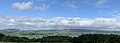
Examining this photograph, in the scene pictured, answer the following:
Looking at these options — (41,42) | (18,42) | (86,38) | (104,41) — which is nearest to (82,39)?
(86,38)

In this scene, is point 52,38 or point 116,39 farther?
point 52,38

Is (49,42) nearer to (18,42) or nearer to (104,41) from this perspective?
(18,42)

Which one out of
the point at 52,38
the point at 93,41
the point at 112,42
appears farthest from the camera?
the point at 52,38

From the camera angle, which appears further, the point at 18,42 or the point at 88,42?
the point at 88,42

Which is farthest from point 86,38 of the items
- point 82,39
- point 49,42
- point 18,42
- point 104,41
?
point 18,42

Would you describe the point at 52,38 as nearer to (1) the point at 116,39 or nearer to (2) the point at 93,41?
(2) the point at 93,41

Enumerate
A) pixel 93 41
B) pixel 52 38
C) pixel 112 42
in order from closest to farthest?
1. pixel 112 42
2. pixel 93 41
3. pixel 52 38

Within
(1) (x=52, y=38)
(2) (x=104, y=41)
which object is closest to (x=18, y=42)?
(1) (x=52, y=38)

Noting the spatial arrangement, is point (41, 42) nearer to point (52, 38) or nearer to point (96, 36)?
point (52, 38)
